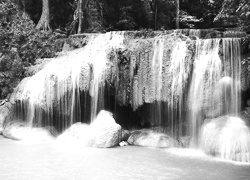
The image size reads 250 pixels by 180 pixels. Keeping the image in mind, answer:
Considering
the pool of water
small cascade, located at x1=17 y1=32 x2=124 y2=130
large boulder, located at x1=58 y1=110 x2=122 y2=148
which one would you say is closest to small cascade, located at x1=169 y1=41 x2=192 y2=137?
the pool of water

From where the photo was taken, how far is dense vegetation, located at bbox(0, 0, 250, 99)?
1603 centimetres

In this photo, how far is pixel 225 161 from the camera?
9281 millimetres

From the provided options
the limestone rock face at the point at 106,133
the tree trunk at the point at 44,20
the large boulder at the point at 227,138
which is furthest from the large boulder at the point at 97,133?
the tree trunk at the point at 44,20

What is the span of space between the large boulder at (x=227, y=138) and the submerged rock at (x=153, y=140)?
1149 mm

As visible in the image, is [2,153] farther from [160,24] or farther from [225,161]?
[160,24]

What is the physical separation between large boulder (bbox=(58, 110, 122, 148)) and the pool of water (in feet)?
1.35

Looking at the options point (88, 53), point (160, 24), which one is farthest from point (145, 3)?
point (88, 53)

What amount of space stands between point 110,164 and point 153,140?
9.51ft

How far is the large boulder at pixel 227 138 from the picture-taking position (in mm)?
9508

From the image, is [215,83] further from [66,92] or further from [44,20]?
[44,20]

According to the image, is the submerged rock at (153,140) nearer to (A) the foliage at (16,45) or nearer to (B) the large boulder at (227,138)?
(B) the large boulder at (227,138)

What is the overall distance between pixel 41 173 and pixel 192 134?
596 centimetres

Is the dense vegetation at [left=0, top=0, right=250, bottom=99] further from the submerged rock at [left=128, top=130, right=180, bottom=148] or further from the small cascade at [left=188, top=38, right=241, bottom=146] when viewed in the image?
Answer: the submerged rock at [left=128, top=130, right=180, bottom=148]

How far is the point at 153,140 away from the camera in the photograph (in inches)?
448
